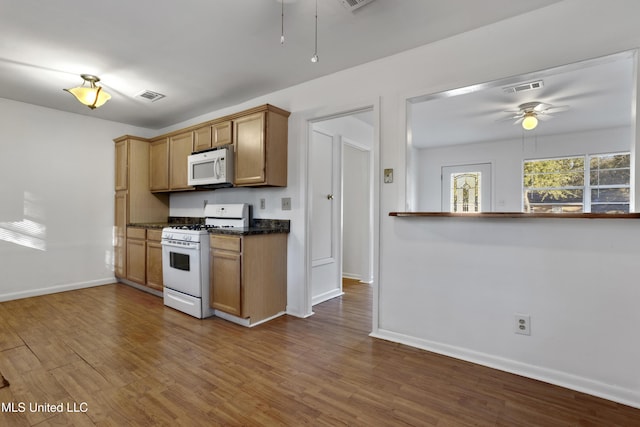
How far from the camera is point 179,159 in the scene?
13.8 feet

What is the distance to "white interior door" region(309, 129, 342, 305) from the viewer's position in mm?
3910

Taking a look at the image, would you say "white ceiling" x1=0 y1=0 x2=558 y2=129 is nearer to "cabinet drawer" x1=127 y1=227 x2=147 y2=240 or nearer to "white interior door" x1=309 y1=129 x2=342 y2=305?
"white interior door" x1=309 y1=129 x2=342 y2=305

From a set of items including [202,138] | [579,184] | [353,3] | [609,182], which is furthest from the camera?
[579,184]

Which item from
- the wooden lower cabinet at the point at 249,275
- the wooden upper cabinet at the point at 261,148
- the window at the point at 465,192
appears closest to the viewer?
the wooden lower cabinet at the point at 249,275

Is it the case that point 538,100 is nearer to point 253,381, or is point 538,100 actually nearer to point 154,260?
point 253,381

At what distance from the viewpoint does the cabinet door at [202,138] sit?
376cm

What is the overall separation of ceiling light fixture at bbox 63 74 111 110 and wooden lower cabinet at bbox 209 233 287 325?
1.76 metres

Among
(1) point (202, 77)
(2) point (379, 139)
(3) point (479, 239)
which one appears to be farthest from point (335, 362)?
(1) point (202, 77)

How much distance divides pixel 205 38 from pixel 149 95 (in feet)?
5.34

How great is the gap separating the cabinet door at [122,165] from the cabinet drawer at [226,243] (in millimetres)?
2257

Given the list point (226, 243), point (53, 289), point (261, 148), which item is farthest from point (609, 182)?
point (53, 289)

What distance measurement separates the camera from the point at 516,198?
5.61 metres

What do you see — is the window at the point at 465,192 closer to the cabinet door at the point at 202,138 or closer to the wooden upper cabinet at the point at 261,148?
the wooden upper cabinet at the point at 261,148

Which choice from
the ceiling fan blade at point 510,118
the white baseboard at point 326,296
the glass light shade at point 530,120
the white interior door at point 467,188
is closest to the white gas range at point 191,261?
the white baseboard at point 326,296
